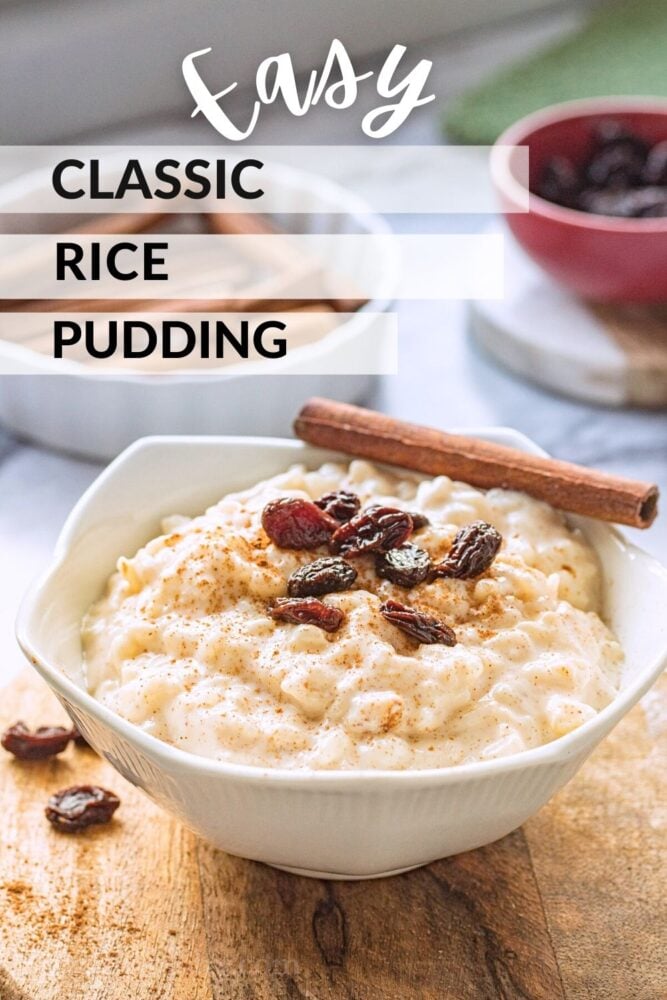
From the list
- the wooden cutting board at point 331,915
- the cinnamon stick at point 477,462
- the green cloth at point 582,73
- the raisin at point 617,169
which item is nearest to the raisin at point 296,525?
the cinnamon stick at point 477,462

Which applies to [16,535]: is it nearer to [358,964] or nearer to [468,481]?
[468,481]

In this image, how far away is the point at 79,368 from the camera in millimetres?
2846

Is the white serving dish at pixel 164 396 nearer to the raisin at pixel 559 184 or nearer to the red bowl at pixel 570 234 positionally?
the red bowl at pixel 570 234

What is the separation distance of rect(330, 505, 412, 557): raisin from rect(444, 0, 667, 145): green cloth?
2553 mm

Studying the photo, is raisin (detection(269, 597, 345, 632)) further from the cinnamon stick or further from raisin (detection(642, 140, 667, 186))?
raisin (detection(642, 140, 667, 186))

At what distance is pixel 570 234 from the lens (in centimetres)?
326

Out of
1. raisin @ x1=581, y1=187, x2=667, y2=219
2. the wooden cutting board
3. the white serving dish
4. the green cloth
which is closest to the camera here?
the wooden cutting board

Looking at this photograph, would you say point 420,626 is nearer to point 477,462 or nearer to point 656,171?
point 477,462

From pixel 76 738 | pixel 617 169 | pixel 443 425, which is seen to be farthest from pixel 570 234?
pixel 76 738

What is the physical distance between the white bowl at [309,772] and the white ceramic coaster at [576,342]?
3.82 feet

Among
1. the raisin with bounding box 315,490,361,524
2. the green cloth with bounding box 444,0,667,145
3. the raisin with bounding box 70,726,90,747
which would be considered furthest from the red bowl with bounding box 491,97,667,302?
the raisin with bounding box 70,726,90,747

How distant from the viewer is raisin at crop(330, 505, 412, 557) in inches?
78.6

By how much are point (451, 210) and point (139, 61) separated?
114 cm

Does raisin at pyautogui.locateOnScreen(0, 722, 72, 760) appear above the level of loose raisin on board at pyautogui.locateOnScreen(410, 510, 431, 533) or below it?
below
